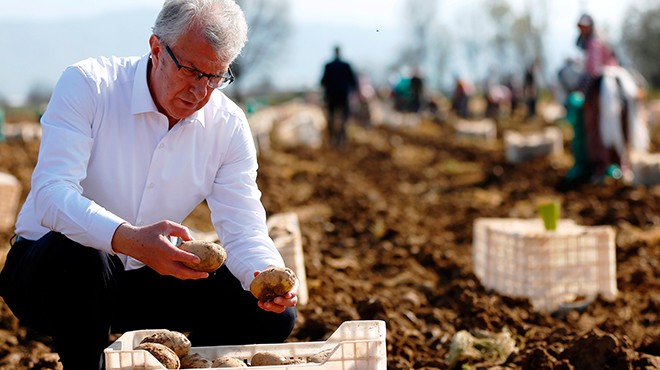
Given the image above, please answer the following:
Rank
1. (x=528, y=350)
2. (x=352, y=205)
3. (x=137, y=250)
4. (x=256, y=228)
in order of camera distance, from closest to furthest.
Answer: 1. (x=137, y=250)
2. (x=256, y=228)
3. (x=528, y=350)
4. (x=352, y=205)

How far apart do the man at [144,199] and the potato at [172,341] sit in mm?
204

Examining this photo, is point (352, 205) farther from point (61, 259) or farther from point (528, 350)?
point (61, 259)

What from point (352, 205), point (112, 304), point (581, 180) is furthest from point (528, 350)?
point (581, 180)

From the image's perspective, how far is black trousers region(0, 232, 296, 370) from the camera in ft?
10.4

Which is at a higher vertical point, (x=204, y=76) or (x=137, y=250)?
(x=204, y=76)

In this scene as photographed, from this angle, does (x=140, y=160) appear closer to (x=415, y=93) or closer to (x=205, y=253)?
(x=205, y=253)

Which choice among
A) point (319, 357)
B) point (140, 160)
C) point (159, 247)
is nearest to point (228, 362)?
point (319, 357)

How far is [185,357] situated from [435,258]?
4.15m

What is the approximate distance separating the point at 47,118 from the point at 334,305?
2.43 metres

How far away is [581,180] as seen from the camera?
1171cm

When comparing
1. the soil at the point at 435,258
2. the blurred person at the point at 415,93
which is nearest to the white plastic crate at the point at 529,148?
the soil at the point at 435,258

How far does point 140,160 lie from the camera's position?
3400 mm

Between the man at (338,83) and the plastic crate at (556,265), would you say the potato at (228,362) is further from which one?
the man at (338,83)

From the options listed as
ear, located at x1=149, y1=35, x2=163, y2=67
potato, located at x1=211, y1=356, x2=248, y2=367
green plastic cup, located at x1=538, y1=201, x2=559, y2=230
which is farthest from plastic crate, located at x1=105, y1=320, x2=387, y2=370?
green plastic cup, located at x1=538, y1=201, x2=559, y2=230
